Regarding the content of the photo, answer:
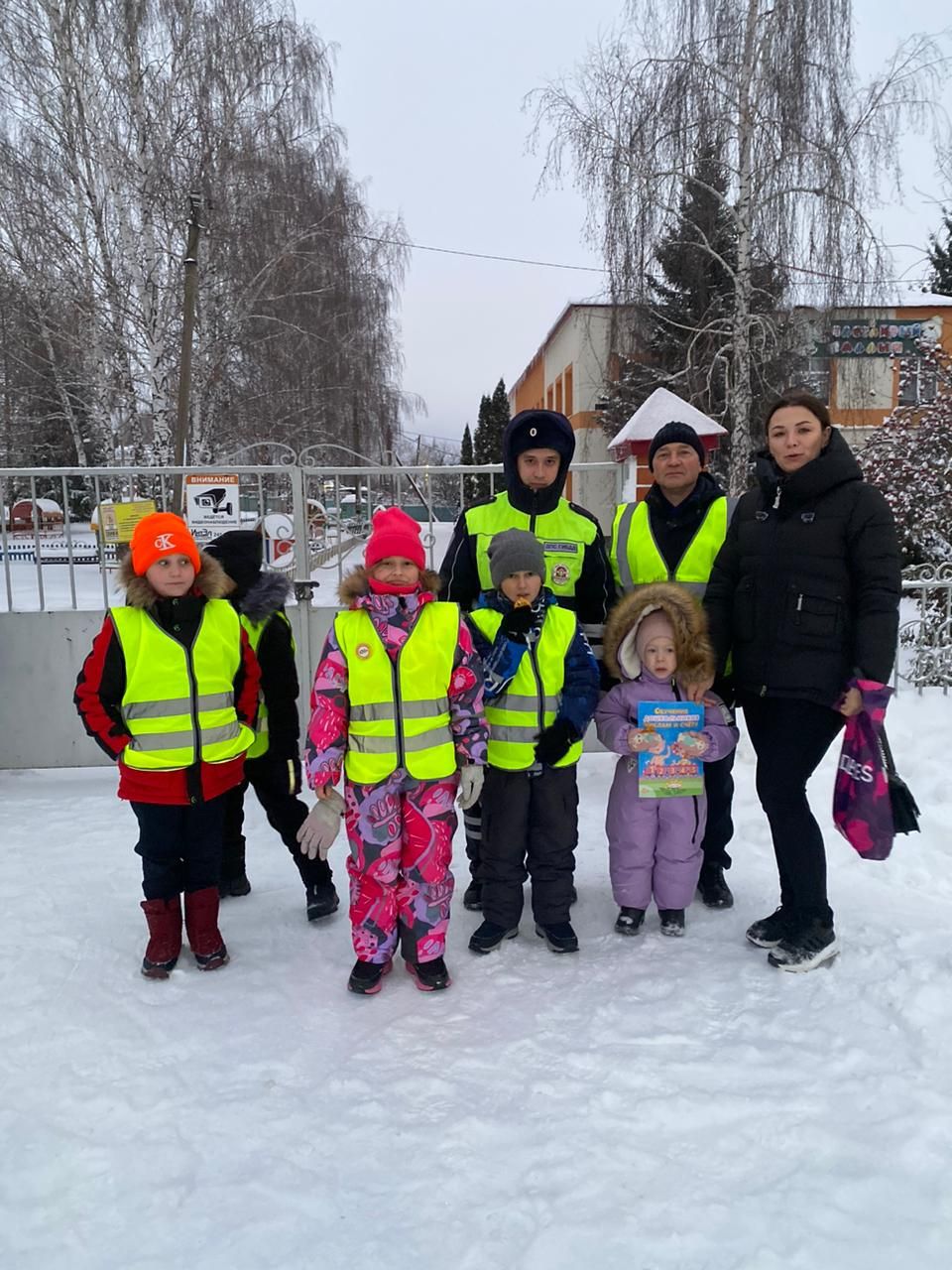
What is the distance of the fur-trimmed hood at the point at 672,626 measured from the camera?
9.62 feet

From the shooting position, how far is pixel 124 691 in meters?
2.79

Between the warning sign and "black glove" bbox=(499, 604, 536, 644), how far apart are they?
112 inches

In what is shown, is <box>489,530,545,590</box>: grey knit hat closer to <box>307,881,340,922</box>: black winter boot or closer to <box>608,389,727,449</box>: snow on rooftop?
<box>307,881,340,922</box>: black winter boot

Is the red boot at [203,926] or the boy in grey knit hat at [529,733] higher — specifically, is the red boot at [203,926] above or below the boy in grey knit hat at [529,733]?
below

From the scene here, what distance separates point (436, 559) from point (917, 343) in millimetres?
9227

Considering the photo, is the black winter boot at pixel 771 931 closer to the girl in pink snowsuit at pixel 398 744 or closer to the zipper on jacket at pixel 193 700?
the girl in pink snowsuit at pixel 398 744

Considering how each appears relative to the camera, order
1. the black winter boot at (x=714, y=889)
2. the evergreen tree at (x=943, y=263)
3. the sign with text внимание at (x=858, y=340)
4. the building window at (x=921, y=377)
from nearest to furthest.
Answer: the black winter boot at (x=714, y=889)
the sign with text внимание at (x=858, y=340)
the building window at (x=921, y=377)
the evergreen tree at (x=943, y=263)

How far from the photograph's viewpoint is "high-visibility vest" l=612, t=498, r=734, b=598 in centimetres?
320

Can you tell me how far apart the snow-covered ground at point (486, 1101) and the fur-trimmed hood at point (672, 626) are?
1.00m

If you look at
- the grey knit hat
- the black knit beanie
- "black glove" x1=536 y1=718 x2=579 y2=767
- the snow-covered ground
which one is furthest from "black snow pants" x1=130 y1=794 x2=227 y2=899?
the black knit beanie

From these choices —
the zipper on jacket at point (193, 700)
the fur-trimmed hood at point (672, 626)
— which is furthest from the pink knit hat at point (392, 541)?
the fur-trimmed hood at point (672, 626)

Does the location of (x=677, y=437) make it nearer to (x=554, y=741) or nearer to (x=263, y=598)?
(x=554, y=741)

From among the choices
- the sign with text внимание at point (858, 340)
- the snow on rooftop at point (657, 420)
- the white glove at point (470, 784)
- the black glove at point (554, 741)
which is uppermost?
the sign with text внимание at point (858, 340)

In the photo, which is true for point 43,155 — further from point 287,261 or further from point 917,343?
point 917,343
